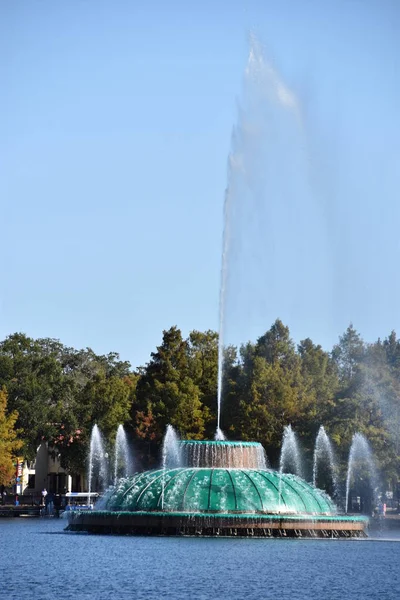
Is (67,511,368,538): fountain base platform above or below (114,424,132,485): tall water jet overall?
below

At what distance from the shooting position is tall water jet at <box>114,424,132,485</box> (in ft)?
300

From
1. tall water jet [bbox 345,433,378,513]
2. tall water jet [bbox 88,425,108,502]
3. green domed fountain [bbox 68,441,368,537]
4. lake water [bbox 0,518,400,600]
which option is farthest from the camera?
tall water jet [bbox 88,425,108,502]

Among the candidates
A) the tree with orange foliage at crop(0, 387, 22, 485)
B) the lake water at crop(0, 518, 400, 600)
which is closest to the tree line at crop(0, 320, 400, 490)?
the tree with orange foliage at crop(0, 387, 22, 485)

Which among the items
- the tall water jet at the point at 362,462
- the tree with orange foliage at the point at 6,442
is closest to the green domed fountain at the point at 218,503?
the tall water jet at the point at 362,462

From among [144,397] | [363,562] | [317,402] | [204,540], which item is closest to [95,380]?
[144,397]

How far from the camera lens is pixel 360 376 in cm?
7869

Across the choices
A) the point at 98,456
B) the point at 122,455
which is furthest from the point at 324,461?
the point at 98,456

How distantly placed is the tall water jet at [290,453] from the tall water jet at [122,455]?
1627 cm

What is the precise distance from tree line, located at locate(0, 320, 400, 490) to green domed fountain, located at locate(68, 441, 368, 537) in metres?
25.6

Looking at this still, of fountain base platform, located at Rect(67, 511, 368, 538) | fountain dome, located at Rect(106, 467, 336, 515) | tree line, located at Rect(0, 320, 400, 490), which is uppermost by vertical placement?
tree line, located at Rect(0, 320, 400, 490)

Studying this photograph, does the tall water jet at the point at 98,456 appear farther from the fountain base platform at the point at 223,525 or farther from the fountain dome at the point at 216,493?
the fountain base platform at the point at 223,525

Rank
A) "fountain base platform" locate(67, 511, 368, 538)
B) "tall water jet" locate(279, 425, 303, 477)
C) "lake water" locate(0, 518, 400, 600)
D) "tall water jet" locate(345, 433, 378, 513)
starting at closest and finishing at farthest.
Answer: "lake water" locate(0, 518, 400, 600)
"fountain base platform" locate(67, 511, 368, 538)
"tall water jet" locate(345, 433, 378, 513)
"tall water jet" locate(279, 425, 303, 477)

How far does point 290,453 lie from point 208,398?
14585 millimetres

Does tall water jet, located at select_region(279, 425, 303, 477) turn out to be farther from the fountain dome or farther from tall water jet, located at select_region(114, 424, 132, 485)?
A: the fountain dome
